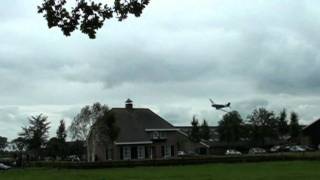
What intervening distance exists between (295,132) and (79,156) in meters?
58.9

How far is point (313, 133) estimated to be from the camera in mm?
126500

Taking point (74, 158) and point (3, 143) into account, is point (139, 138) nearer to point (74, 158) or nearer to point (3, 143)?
point (74, 158)

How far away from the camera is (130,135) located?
330 ft

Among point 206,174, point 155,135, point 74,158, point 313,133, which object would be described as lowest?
point 206,174

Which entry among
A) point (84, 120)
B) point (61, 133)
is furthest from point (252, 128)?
point (84, 120)

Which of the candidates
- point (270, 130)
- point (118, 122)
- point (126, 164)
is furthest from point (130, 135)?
point (270, 130)

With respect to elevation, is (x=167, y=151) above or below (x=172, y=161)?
above

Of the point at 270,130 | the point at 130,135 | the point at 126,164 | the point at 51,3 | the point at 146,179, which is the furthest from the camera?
the point at 270,130

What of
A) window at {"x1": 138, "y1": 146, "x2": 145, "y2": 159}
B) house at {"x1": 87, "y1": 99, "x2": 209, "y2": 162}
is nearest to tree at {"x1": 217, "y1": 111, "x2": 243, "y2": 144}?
house at {"x1": 87, "y1": 99, "x2": 209, "y2": 162}

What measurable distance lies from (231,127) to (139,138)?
1779 inches

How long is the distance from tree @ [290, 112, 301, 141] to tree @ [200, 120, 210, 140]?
2025 centimetres

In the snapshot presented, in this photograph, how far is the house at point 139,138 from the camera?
97875 mm

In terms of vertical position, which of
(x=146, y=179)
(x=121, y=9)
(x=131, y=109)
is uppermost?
(x=131, y=109)

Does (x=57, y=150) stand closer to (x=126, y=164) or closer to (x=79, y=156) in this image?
(x=79, y=156)
